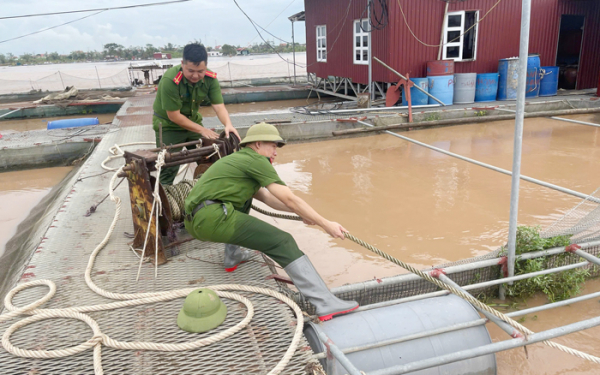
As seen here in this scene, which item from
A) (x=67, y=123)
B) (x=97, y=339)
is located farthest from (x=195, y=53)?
(x=67, y=123)

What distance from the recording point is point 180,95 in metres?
4.39

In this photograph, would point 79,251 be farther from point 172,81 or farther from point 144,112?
point 144,112

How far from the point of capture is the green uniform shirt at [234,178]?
2928 millimetres

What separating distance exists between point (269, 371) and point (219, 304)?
1.96 ft

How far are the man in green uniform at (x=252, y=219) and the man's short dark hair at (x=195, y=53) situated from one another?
4.58ft

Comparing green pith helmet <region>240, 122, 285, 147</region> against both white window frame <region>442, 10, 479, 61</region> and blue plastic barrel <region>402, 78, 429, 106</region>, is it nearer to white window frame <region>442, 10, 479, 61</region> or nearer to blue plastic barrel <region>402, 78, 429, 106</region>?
blue plastic barrel <region>402, 78, 429, 106</region>

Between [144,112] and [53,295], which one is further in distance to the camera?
[144,112]

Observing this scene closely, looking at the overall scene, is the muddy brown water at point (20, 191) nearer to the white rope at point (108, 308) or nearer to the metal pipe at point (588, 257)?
the white rope at point (108, 308)

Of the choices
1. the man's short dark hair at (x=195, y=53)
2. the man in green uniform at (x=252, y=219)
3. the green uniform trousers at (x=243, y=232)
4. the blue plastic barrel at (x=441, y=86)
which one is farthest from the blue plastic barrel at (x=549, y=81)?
the green uniform trousers at (x=243, y=232)

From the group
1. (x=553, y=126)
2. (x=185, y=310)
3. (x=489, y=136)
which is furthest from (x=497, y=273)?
(x=553, y=126)

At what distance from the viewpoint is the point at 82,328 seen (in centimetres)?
273

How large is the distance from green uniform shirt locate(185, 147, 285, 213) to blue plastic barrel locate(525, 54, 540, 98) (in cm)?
1262

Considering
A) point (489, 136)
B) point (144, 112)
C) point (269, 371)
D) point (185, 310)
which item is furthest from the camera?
point (144, 112)

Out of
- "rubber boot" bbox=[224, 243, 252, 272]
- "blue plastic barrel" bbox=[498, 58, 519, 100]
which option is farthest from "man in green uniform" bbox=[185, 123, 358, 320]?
"blue plastic barrel" bbox=[498, 58, 519, 100]
